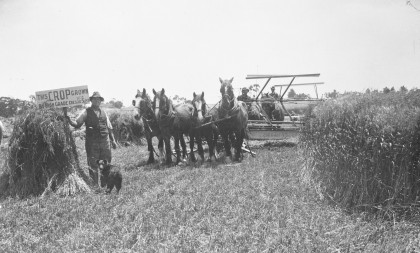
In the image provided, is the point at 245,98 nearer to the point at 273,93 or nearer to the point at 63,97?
the point at 273,93

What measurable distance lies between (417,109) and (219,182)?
173 inches

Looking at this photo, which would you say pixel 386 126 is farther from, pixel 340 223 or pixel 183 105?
pixel 183 105

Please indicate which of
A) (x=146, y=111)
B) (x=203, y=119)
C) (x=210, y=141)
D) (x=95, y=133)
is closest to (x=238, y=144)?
(x=210, y=141)

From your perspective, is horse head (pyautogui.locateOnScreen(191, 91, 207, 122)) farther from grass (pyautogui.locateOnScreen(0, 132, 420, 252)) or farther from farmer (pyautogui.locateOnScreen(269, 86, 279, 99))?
farmer (pyautogui.locateOnScreen(269, 86, 279, 99))

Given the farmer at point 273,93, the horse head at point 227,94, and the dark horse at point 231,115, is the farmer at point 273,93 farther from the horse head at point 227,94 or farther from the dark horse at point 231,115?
the horse head at point 227,94

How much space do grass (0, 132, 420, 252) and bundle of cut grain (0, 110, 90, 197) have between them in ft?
1.52

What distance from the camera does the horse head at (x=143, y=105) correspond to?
10.8 meters

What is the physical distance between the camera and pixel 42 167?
7.29 metres

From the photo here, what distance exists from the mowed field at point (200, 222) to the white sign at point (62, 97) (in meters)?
2.07

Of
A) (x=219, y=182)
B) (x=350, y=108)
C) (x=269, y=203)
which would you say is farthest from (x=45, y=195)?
(x=350, y=108)

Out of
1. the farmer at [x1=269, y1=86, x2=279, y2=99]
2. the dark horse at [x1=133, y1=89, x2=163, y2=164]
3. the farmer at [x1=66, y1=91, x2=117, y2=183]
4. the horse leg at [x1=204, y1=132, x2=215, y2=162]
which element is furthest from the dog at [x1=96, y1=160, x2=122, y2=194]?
the farmer at [x1=269, y1=86, x2=279, y2=99]

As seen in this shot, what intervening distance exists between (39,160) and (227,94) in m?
6.05

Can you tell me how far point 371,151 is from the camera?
216 inches

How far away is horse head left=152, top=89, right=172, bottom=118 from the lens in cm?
1070
